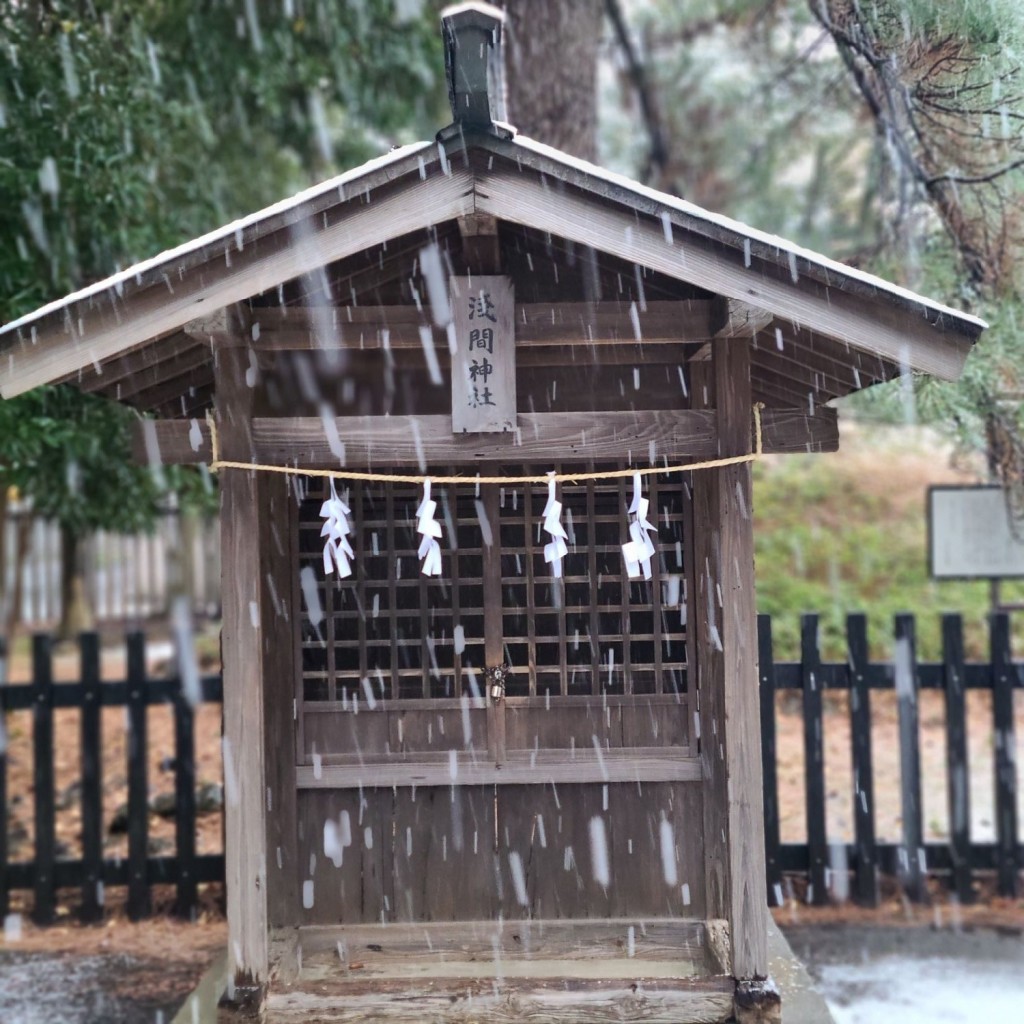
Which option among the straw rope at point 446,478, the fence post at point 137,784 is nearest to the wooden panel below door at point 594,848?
the straw rope at point 446,478

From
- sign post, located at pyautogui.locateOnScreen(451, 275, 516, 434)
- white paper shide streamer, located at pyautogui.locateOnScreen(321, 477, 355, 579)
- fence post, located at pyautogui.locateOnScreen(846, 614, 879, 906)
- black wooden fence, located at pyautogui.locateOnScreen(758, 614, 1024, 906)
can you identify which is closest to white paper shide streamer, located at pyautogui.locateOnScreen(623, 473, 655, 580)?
sign post, located at pyautogui.locateOnScreen(451, 275, 516, 434)

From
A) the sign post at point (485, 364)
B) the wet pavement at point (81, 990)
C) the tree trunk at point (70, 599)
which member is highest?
the sign post at point (485, 364)

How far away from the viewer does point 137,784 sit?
22.0 ft

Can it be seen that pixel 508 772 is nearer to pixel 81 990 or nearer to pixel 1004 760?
pixel 81 990

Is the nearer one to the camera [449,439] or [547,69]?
[449,439]

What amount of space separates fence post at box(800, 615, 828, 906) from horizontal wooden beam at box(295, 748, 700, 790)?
6.28ft

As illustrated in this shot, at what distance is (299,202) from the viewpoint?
3.96 metres

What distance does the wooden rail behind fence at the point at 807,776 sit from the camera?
261 inches

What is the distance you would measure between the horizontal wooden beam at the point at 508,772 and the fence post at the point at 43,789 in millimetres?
2510

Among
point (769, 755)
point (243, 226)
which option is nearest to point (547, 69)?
point (243, 226)

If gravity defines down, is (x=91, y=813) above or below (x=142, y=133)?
below

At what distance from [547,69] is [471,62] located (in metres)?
5.35

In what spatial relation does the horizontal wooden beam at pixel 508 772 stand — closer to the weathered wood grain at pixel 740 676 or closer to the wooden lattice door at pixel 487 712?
the wooden lattice door at pixel 487 712

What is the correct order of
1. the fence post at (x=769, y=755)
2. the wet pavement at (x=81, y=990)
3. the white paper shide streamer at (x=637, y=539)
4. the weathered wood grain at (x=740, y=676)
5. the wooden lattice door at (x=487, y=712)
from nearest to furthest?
the white paper shide streamer at (x=637, y=539), the weathered wood grain at (x=740, y=676), the wooden lattice door at (x=487, y=712), the wet pavement at (x=81, y=990), the fence post at (x=769, y=755)
